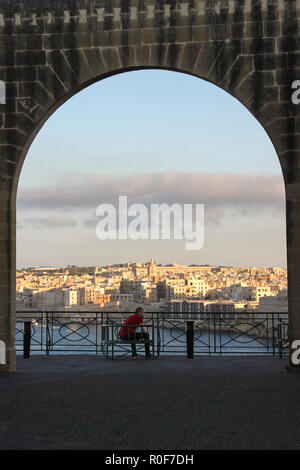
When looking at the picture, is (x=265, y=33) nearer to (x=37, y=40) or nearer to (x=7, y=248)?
(x=37, y=40)

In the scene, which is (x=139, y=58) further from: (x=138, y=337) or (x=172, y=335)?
(x=172, y=335)

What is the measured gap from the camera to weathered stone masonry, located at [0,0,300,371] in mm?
11992

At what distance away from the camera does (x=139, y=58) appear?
1227cm

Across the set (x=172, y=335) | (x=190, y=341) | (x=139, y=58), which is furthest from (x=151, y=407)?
(x=172, y=335)

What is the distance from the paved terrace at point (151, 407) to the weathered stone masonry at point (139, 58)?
4.97 feet

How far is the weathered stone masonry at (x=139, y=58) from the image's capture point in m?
12.0

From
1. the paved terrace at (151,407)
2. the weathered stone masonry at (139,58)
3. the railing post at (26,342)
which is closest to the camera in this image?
the paved terrace at (151,407)

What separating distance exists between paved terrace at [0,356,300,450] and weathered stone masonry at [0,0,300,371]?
4.97ft

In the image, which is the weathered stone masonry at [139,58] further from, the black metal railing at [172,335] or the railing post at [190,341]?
the railing post at [190,341]

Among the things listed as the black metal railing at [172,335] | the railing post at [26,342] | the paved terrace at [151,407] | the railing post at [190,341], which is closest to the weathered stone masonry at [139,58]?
the paved terrace at [151,407]

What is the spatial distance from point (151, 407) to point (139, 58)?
20.6 feet
